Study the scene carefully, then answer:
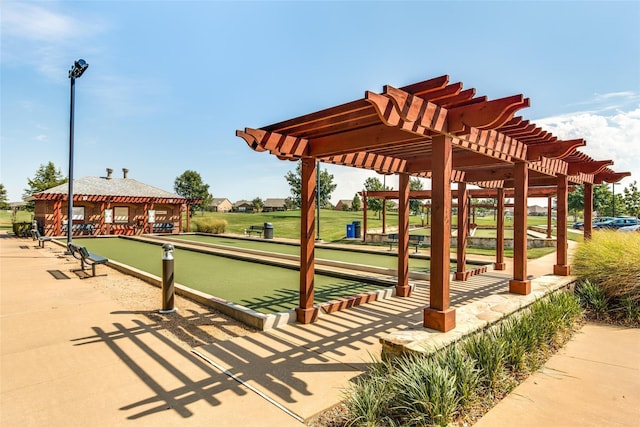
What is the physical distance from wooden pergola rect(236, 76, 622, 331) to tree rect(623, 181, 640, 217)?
38.4 m

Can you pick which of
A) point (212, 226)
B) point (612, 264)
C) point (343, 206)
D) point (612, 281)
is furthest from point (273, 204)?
point (612, 281)

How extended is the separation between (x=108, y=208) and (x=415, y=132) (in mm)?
26179

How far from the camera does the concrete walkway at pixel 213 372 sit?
2820 millimetres

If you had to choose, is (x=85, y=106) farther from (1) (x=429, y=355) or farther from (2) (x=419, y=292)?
(1) (x=429, y=355)

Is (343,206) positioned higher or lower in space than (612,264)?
higher

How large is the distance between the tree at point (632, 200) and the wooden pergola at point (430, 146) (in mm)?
38418

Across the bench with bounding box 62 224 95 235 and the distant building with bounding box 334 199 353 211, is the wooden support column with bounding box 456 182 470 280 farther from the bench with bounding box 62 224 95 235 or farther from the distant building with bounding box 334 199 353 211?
the distant building with bounding box 334 199 353 211

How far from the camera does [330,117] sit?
414cm

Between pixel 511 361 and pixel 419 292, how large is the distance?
3649 mm

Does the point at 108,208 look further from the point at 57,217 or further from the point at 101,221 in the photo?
the point at 57,217

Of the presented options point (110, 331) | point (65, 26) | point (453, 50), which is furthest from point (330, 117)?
point (65, 26)

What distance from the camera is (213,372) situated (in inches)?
140

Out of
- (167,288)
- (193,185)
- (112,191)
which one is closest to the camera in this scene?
(167,288)

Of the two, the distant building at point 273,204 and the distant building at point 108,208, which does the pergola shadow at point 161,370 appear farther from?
the distant building at point 273,204
